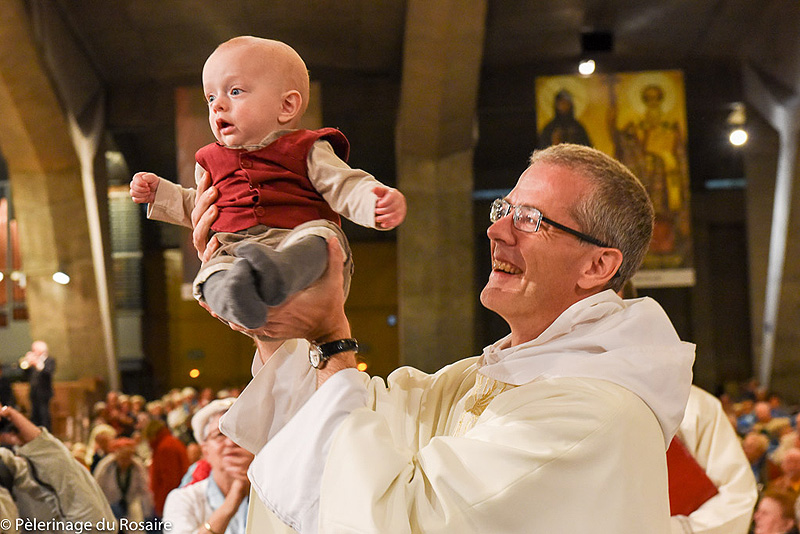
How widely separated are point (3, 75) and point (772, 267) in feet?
47.3

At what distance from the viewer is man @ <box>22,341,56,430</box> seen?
42.6 feet

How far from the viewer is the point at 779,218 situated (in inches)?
667

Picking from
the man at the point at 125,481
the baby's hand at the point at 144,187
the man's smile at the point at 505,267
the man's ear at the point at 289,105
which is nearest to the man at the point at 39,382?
the man at the point at 125,481

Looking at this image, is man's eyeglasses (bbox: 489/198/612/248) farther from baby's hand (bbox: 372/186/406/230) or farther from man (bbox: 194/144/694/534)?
baby's hand (bbox: 372/186/406/230)

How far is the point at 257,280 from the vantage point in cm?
179

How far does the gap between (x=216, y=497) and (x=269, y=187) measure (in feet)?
7.37

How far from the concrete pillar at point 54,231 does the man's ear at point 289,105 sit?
1468 cm

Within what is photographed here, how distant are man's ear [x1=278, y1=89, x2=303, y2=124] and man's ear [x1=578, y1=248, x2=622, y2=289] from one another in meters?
0.83

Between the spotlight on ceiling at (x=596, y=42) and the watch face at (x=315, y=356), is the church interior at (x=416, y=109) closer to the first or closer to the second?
the spotlight on ceiling at (x=596, y=42)

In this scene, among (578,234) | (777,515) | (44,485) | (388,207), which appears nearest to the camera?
(388,207)

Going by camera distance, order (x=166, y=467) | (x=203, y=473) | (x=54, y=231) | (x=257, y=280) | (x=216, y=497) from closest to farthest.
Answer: (x=257, y=280), (x=216, y=497), (x=203, y=473), (x=166, y=467), (x=54, y=231)

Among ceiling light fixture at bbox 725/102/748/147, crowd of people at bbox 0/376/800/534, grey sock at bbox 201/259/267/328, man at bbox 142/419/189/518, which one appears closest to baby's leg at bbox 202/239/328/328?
grey sock at bbox 201/259/267/328

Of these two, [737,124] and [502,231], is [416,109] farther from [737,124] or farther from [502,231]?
[502,231]

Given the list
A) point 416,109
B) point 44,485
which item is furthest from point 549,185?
point 416,109
